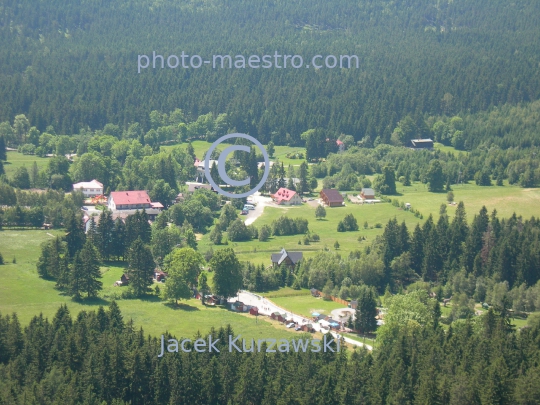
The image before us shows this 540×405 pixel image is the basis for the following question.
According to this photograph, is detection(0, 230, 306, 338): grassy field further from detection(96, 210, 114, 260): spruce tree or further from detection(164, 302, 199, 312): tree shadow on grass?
detection(96, 210, 114, 260): spruce tree

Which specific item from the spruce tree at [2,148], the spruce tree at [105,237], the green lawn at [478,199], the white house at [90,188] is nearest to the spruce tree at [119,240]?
the spruce tree at [105,237]

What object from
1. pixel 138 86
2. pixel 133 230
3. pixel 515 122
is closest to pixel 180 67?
pixel 138 86

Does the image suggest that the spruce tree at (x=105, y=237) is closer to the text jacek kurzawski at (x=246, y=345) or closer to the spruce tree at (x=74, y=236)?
the spruce tree at (x=74, y=236)

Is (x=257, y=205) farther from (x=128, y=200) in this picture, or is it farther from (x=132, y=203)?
(x=128, y=200)

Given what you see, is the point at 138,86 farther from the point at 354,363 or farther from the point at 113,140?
the point at 354,363

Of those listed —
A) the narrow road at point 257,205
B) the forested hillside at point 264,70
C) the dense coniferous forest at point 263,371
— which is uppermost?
the forested hillside at point 264,70
